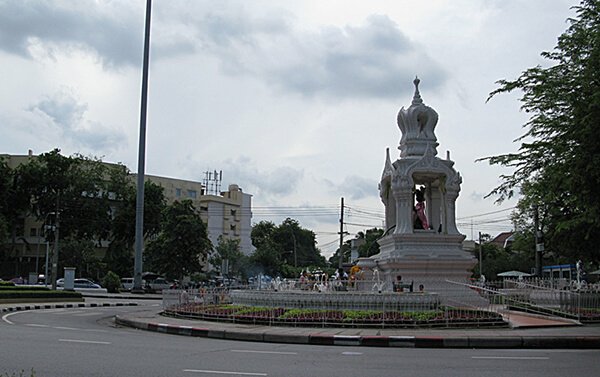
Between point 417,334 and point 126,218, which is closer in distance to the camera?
point 417,334

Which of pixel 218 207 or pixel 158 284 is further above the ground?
pixel 218 207

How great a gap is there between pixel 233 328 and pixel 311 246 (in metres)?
91.2

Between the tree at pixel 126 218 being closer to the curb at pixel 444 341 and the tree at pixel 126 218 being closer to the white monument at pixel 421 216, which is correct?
the white monument at pixel 421 216

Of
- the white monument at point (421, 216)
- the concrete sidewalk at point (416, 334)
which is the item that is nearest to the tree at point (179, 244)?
the white monument at point (421, 216)

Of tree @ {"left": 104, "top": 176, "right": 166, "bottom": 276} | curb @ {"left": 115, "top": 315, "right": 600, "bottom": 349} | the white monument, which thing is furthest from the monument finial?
tree @ {"left": 104, "top": 176, "right": 166, "bottom": 276}

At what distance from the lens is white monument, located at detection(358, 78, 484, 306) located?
26.0 meters

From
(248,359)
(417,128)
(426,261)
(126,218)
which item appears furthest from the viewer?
(126,218)

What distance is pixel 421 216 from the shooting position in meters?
28.2

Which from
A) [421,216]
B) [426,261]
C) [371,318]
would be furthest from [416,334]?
[421,216]

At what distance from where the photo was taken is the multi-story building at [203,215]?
7219 centimetres

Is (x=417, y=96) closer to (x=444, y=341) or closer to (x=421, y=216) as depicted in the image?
(x=421, y=216)

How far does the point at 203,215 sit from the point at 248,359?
248 ft

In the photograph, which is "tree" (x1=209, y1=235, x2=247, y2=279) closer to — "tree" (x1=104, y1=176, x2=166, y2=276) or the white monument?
"tree" (x1=104, y1=176, x2=166, y2=276)

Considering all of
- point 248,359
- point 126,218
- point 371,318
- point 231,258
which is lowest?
point 248,359
